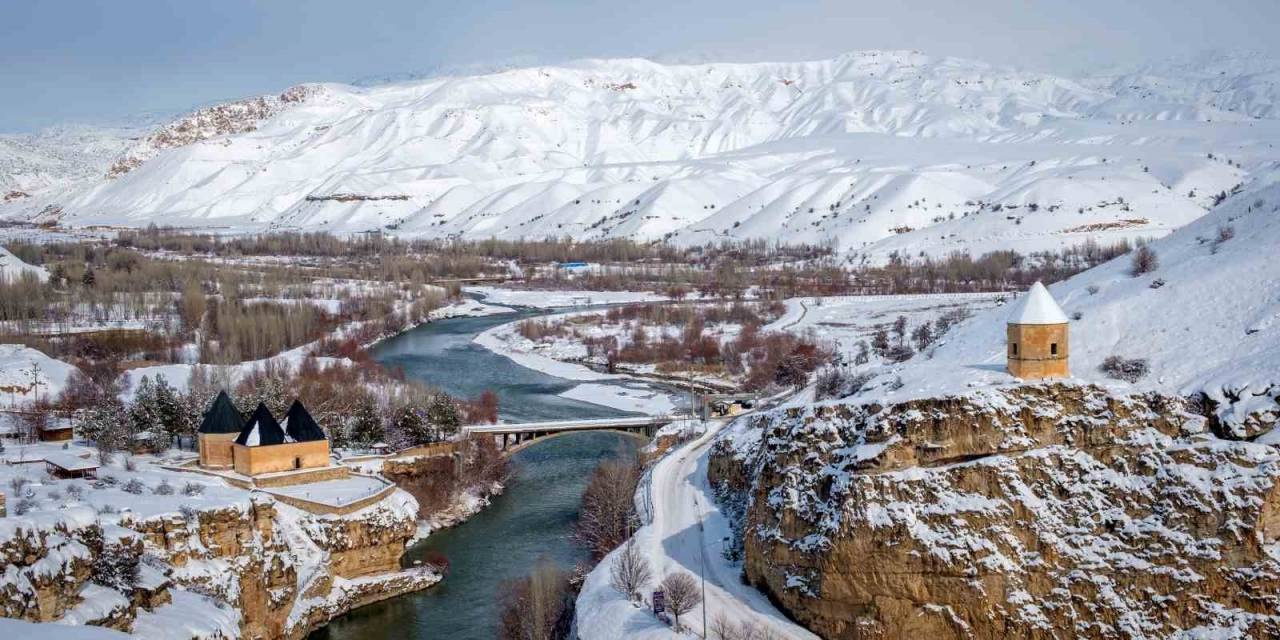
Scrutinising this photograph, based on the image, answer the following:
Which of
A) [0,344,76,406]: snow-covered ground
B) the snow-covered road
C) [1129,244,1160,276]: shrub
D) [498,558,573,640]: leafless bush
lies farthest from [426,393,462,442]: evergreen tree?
[1129,244,1160,276]: shrub

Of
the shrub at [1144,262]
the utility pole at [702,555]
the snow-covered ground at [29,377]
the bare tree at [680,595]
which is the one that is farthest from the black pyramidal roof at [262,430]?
the shrub at [1144,262]

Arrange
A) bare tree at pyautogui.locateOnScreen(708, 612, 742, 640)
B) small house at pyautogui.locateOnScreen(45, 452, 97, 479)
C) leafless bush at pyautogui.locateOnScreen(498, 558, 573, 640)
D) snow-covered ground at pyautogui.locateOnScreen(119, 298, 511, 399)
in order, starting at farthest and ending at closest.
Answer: snow-covered ground at pyautogui.locateOnScreen(119, 298, 511, 399), small house at pyautogui.locateOnScreen(45, 452, 97, 479), leafless bush at pyautogui.locateOnScreen(498, 558, 573, 640), bare tree at pyautogui.locateOnScreen(708, 612, 742, 640)

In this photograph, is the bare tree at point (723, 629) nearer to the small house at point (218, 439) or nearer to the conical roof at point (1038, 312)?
the conical roof at point (1038, 312)

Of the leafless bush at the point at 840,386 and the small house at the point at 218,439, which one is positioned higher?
the leafless bush at the point at 840,386

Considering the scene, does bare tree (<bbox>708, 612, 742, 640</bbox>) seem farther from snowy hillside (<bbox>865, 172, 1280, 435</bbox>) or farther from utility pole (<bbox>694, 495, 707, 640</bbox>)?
snowy hillside (<bbox>865, 172, 1280, 435</bbox>)

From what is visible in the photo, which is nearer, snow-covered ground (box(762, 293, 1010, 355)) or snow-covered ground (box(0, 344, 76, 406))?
snow-covered ground (box(0, 344, 76, 406))

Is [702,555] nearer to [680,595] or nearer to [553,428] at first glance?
[680,595]

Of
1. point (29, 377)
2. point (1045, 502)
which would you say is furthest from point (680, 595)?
point (29, 377)

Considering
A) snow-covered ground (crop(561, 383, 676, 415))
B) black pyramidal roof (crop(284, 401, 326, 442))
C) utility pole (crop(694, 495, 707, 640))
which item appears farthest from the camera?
snow-covered ground (crop(561, 383, 676, 415))
